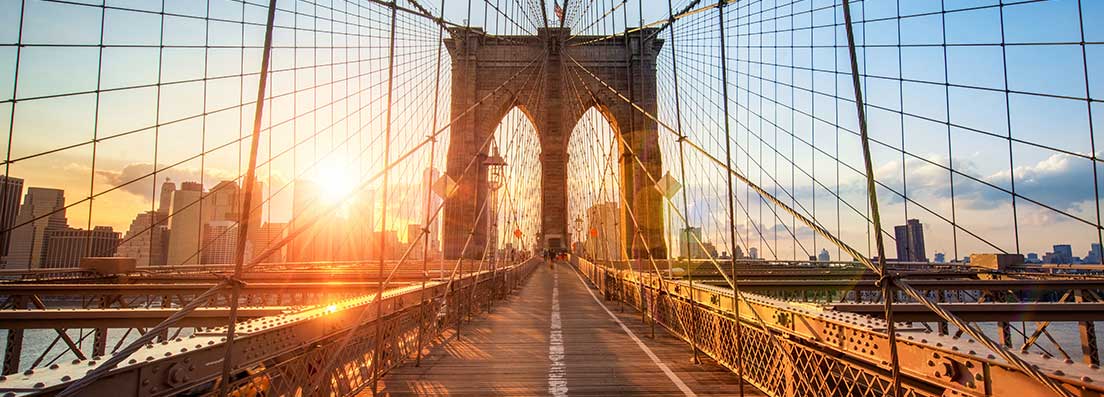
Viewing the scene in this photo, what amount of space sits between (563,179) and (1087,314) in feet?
98.6

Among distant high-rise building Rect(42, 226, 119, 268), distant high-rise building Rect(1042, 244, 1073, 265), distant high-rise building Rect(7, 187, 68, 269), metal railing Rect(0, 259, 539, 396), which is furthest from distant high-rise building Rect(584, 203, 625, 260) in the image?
distant high-rise building Rect(1042, 244, 1073, 265)

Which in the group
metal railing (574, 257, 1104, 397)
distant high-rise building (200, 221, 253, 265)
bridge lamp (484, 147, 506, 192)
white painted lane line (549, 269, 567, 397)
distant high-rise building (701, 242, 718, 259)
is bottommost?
white painted lane line (549, 269, 567, 397)

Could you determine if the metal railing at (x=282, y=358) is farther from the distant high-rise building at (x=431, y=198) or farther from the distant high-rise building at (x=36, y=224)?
the distant high-rise building at (x=36, y=224)

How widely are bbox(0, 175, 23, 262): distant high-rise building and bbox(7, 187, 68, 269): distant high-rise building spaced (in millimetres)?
223

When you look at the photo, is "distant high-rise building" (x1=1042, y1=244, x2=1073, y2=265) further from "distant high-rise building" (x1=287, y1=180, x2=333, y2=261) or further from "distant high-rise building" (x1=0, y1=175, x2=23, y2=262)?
"distant high-rise building" (x1=0, y1=175, x2=23, y2=262)

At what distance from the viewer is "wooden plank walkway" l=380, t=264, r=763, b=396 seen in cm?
475

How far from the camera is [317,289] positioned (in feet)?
34.2

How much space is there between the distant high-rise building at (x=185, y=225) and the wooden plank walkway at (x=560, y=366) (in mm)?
6984

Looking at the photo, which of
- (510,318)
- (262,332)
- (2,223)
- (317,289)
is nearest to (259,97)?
(262,332)

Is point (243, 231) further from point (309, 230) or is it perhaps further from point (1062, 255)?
point (1062, 255)

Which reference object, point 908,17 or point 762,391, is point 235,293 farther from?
point 908,17

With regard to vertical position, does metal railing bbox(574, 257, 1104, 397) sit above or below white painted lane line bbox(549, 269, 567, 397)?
→ above

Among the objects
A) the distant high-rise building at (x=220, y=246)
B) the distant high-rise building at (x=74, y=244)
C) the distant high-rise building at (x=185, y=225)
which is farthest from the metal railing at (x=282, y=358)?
the distant high-rise building at (x=74, y=244)

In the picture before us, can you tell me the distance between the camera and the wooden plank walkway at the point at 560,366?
4.75m
